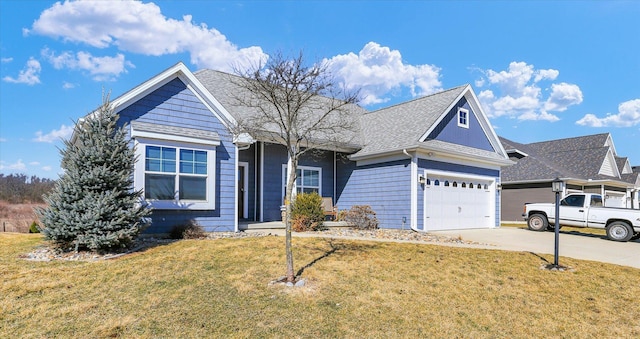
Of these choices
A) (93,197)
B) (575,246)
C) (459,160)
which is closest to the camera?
(93,197)

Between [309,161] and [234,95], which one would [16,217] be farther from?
[309,161]

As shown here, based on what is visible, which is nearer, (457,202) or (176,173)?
(176,173)

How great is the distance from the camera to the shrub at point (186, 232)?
9898mm

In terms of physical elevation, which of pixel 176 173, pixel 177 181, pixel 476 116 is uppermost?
pixel 476 116

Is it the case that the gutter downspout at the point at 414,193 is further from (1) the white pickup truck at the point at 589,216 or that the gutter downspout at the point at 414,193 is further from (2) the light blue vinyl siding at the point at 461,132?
(1) the white pickup truck at the point at 589,216

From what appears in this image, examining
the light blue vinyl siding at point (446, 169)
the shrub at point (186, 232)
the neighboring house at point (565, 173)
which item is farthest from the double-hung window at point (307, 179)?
the neighboring house at point (565, 173)

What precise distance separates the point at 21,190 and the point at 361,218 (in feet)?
80.4

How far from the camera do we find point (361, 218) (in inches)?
543

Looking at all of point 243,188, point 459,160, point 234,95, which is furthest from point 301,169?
point 459,160

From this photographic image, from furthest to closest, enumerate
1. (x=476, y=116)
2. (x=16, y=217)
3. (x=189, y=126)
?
1. (x=16, y=217)
2. (x=476, y=116)
3. (x=189, y=126)

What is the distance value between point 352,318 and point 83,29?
490 inches

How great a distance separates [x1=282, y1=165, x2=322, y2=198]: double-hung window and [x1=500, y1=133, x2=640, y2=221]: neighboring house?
14.5m

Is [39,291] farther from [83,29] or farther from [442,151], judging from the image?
[442,151]

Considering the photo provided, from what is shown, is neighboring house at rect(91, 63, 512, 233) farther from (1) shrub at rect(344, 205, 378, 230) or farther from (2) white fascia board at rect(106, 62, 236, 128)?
(1) shrub at rect(344, 205, 378, 230)
